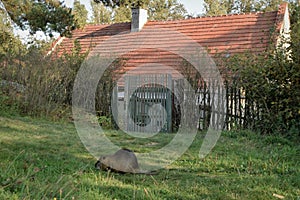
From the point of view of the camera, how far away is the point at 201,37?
17.5 meters

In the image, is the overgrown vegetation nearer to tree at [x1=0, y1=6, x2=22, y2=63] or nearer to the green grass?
the green grass

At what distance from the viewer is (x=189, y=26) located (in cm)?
1848

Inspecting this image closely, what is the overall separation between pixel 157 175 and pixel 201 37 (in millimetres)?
13511

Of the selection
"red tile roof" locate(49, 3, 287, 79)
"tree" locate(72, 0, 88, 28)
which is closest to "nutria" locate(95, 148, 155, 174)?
"tree" locate(72, 0, 88, 28)

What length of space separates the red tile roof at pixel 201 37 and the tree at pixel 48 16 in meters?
7.08

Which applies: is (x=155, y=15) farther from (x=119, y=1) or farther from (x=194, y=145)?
(x=194, y=145)

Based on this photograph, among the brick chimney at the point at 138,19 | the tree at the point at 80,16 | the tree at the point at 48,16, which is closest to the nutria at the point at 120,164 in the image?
the tree at the point at 48,16

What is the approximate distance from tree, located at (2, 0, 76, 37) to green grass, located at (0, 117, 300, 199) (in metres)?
2.18

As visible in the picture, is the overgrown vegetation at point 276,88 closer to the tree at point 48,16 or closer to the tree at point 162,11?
the tree at point 48,16

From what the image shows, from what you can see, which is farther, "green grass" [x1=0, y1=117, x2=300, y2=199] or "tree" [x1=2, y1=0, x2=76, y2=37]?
"tree" [x1=2, y1=0, x2=76, y2=37]

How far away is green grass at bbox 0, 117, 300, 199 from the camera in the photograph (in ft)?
12.1

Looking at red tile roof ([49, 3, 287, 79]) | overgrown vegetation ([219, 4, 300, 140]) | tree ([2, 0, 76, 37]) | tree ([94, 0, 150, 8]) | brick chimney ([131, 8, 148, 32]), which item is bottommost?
overgrown vegetation ([219, 4, 300, 140])

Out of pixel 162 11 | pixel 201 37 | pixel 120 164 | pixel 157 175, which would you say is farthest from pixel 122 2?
pixel 162 11

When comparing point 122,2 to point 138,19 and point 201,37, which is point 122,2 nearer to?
point 201,37
